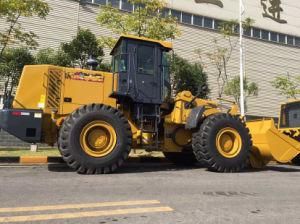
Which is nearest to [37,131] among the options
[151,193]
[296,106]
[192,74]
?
[151,193]

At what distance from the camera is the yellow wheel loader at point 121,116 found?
871cm

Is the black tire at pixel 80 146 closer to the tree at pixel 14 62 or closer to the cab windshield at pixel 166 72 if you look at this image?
the cab windshield at pixel 166 72

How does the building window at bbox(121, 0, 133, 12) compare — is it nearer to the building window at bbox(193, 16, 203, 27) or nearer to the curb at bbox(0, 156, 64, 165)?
the building window at bbox(193, 16, 203, 27)

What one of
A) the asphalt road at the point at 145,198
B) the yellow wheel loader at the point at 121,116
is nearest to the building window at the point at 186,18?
the yellow wheel loader at the point at 121,116

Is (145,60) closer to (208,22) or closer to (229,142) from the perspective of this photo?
(229,142)

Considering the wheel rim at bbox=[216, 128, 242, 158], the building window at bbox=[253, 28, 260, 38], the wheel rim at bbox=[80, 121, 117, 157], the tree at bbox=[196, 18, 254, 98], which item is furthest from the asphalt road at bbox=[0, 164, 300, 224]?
the building window at bbox=[253, 28, 260, 38]

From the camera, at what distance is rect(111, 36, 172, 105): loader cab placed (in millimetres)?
9617

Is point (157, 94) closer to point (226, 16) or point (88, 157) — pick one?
point (88, 157)

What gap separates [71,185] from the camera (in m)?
7.07

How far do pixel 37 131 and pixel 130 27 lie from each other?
1293 centimetres

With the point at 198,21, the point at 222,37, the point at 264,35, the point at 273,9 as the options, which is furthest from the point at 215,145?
the point at 273,9

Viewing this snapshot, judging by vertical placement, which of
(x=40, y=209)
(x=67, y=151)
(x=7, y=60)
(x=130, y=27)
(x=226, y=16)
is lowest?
(x=40, y=209)

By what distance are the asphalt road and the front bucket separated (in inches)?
53.0

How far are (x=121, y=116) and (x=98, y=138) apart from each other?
28.1 inches
